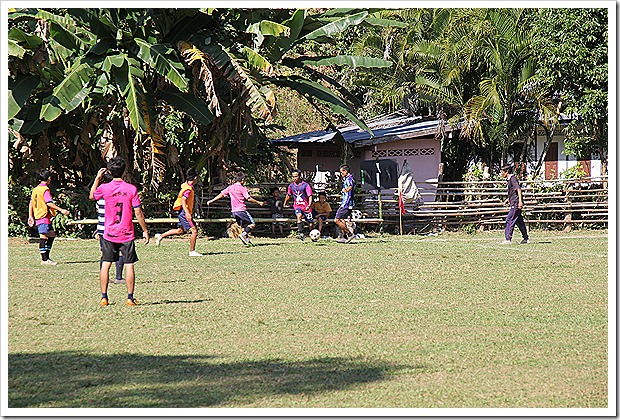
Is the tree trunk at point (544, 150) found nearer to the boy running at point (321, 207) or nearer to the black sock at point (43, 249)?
the boy running at point (321, 207)

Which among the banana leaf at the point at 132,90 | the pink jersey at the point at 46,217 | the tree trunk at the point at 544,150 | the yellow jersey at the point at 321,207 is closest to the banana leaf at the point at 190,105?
the banana leaf at the point at 132,90

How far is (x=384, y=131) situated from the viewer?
96.9ft

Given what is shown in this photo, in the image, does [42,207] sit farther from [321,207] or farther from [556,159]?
[556,159]

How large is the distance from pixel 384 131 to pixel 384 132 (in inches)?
14.4

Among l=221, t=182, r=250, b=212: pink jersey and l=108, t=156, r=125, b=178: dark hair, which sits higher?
l=108, t=156, r=125, b=178: dark hair

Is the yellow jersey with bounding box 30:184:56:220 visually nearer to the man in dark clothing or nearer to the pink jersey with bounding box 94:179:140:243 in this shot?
the pink jersey with bounding box 94:179:140:243

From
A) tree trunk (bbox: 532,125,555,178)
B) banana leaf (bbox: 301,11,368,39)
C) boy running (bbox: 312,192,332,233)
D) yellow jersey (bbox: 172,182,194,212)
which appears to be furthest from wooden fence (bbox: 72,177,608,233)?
yellow jersey (bbox: 172,182,194,212)

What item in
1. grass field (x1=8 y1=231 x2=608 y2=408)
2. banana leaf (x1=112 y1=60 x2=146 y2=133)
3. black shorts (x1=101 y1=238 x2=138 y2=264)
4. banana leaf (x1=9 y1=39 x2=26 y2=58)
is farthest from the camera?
banana leaf (x1=112 y1=60 x2=146 y2=133)

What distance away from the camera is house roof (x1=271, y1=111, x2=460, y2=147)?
2777 centimetres

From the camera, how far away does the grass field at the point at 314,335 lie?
264 inches

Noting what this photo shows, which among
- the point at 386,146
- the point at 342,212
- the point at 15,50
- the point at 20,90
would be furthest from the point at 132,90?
the point at 386,146

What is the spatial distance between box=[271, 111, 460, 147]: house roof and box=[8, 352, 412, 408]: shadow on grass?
18335 mm

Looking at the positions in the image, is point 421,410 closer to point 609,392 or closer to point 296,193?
point 609,392

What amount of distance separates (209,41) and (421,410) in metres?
15.5
